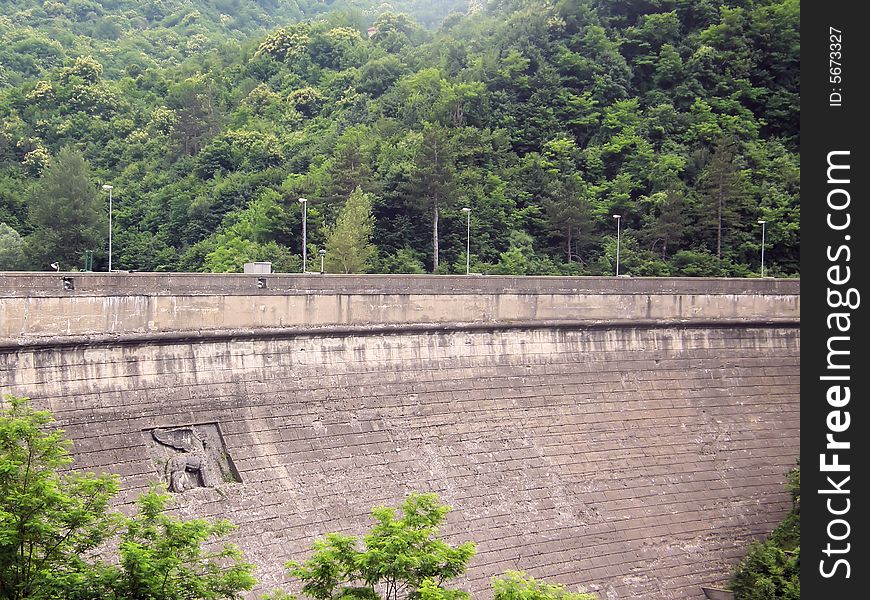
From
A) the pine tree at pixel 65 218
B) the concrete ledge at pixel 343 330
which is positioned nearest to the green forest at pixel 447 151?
the pine tree at pixel 65 218

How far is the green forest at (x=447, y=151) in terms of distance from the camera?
50.9 metres

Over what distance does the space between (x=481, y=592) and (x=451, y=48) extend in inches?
2072

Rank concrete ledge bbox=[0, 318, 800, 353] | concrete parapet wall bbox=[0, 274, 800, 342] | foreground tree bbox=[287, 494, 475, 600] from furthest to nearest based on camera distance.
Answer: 1. concrete parapet wall bbox=[0, 274, 800, 342]
2. concrete ledge bbox=[0, 318, 800, 353]
3. foreground tree bbox=[287, 494, 475, 600]

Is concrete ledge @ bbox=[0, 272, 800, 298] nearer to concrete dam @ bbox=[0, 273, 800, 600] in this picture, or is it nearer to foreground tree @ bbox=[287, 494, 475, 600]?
concrete dam @ bbox=[0, 273, 800, 600]

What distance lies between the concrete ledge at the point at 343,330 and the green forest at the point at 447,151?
13.2 metres

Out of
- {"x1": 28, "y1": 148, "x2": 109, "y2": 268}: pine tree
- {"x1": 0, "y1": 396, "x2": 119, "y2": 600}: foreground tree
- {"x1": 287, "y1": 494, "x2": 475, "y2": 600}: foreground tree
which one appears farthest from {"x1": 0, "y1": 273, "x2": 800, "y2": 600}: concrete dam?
{"x1": 28, "y1": 148, "x2": 109, "y2": 268}: pine tree

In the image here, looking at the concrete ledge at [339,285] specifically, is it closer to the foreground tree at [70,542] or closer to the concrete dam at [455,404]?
the concrete dam at [455,404]

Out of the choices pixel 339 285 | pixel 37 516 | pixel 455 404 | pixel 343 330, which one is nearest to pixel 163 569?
pixel 37 516

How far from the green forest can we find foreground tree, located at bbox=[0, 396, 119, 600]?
30188 mm

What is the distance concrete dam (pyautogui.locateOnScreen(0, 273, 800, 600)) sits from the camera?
875 inches

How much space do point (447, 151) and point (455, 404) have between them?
2286 centimetres

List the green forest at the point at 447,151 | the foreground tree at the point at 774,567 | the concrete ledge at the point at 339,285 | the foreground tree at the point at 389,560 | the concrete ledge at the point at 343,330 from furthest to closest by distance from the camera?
the green forest at the point at 447,151, the foreground tree at the point at 774,567, the concrete ledge at the point at 339,285, the concrete ledge at the point at 343,330, the foreground tree at the point at 389,560

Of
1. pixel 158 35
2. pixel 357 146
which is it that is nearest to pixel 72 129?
pixel 357 146

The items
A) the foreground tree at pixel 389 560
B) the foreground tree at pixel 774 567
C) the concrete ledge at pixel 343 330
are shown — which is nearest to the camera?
the foreground tree at pixel 389 560
